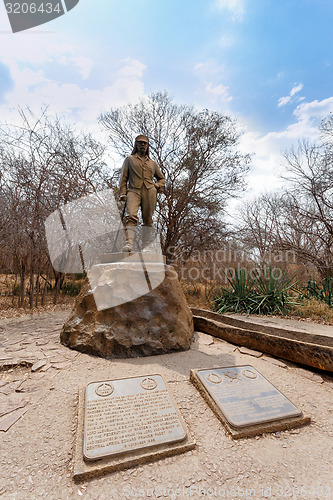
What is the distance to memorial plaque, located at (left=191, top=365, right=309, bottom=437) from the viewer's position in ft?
5.69

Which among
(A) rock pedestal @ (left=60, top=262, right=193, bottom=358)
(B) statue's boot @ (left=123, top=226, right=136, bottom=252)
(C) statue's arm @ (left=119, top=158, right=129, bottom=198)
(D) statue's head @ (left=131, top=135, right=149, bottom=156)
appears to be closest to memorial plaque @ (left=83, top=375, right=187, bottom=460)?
(A) rock pedestal @ (left=60, top=262, right=193, bottom=358)

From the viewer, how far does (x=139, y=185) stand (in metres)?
3.93

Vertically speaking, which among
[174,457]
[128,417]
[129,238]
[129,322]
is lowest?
[174,457]

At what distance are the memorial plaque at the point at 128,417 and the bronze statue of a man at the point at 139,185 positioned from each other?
229 centimetres

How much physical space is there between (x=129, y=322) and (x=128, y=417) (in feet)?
4.37

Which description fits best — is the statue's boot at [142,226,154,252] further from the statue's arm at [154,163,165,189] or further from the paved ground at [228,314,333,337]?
the paved ground at [228,314,333,337]

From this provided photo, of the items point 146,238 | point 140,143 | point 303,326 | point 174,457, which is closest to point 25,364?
point 174,457

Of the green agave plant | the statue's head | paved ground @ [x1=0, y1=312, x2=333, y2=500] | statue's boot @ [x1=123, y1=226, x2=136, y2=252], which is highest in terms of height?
the statue's head

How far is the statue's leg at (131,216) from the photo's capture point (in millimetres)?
3654

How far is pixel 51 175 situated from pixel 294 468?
8.37 metres

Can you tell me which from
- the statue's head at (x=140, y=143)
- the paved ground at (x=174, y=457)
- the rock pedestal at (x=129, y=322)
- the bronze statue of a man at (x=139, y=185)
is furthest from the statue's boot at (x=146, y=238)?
the paved ground at (x=174, y=457)

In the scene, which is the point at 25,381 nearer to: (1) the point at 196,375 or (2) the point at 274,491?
(1) the point at 196,375

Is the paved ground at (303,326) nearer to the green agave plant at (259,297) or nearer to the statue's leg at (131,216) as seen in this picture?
the green agave plant at (259,297)

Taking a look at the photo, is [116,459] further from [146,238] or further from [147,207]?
[147,207]
